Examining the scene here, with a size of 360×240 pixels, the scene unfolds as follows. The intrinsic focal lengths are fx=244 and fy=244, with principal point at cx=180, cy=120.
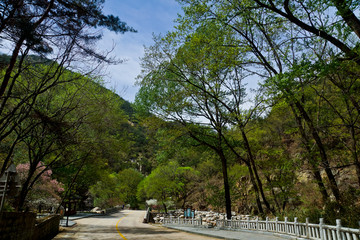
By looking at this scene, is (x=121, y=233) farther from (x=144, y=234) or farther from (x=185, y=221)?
(x=185, y=221)

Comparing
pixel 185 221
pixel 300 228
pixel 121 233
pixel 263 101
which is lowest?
pixel 185 221

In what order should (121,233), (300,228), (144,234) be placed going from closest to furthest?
(300,228) → (144,234) → (121,233)

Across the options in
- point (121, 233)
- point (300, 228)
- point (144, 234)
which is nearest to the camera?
point (300, 228)

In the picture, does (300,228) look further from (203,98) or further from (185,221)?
(185,221)

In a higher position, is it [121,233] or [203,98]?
[203,98]

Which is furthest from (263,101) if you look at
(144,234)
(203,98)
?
(144,234)

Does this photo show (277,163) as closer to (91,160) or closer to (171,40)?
(171,40)

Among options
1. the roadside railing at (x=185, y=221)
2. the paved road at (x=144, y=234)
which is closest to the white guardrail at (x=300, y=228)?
the paved road at (x=144, y=234)

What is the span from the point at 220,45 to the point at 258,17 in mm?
2597

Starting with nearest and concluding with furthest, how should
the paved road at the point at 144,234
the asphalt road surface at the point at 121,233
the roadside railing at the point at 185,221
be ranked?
the paved road at the point at 144,234
the asphalt road surface at the point at 121,233
the roadside railing at the point at 185,221

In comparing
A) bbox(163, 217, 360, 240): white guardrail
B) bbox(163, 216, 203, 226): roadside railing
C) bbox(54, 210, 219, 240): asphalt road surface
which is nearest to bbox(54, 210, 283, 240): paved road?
bbox(54, 210, 219, 240): asphalt road surface

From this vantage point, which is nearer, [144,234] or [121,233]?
[144,234]

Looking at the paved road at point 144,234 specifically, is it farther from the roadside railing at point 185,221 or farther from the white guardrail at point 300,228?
Result: the roadside railing at point 185,221

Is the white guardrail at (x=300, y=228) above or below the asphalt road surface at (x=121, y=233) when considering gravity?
above
